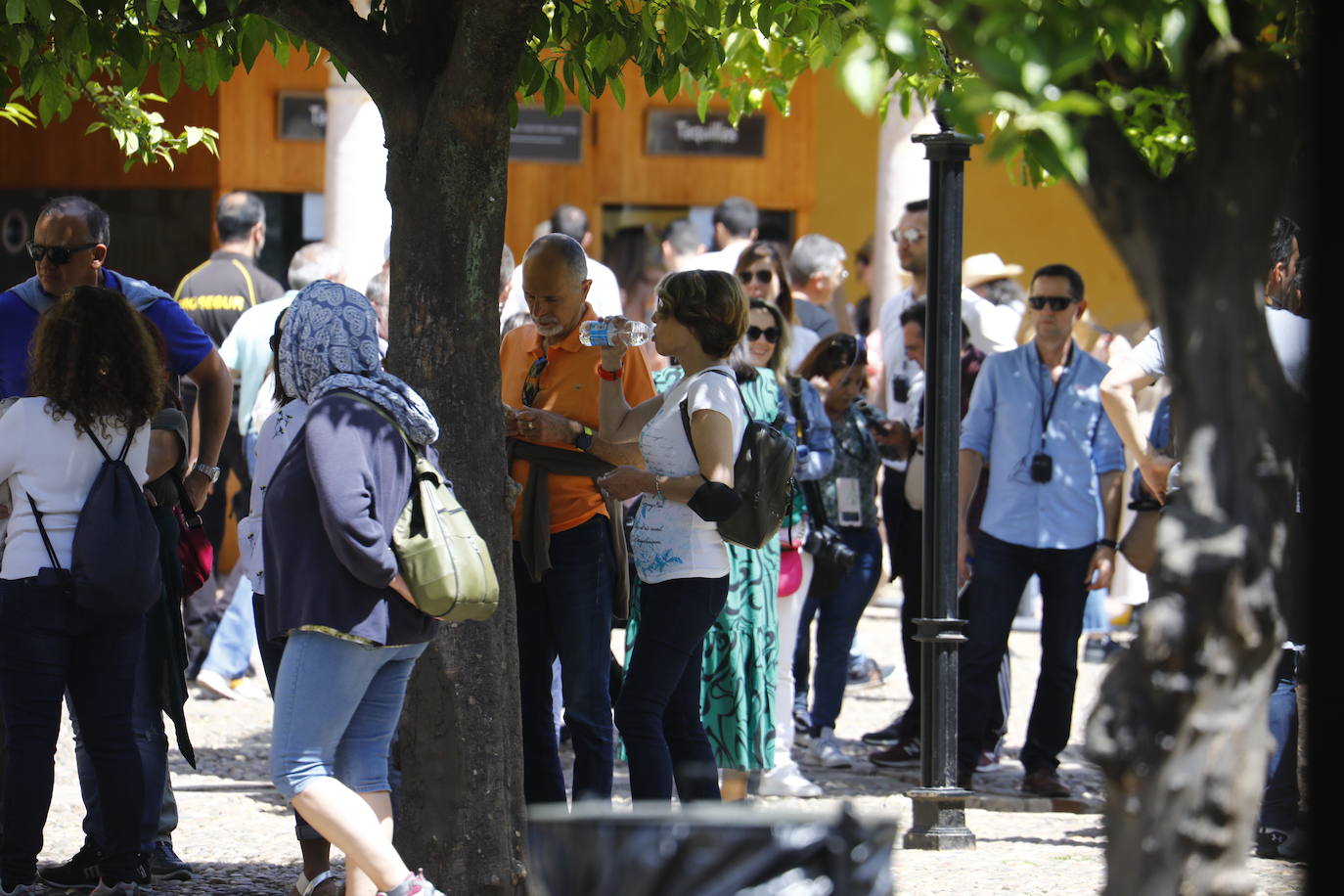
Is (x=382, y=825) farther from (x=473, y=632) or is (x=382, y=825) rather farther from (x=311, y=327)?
(x=311, y=327)

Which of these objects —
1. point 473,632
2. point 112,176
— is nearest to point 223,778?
point 473,632

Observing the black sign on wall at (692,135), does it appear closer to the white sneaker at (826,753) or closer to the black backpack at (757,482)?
the white sneaker at (826,753)

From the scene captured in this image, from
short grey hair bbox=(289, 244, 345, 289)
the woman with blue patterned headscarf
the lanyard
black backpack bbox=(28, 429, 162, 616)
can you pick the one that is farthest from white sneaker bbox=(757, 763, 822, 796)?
short grey hair bbox=(289, 244, 345, 289)

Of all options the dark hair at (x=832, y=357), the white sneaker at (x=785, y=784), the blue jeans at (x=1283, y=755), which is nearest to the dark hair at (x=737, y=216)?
the dark hair at (x=832, y=357)

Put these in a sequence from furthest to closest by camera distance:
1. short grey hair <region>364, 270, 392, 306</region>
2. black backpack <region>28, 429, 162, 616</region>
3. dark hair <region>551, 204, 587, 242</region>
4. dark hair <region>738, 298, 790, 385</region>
Result: dark hair <region>551, 204, 587, 242</region> → short grey hair <region>364, 270, 392, 306</region> → dark hair <region>738, 298, 790, 385</region> → black backpack <region>28, 429, 162, 616</region>

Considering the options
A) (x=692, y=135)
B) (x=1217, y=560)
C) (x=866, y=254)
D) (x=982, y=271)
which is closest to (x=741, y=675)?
(x=1217, y=560)

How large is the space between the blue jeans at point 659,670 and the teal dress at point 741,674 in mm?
849

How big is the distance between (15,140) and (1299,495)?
11118mm

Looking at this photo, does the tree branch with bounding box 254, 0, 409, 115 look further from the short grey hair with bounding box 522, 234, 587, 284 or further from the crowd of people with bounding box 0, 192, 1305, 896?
the short grey hair with bounding box 522, 234, 587, 284

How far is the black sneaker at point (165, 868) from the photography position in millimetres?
5969

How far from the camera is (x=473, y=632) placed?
5105 mm

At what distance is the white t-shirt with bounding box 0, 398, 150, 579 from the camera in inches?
209

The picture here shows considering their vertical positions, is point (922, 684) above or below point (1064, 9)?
below

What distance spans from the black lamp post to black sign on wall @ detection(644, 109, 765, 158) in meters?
8.33
